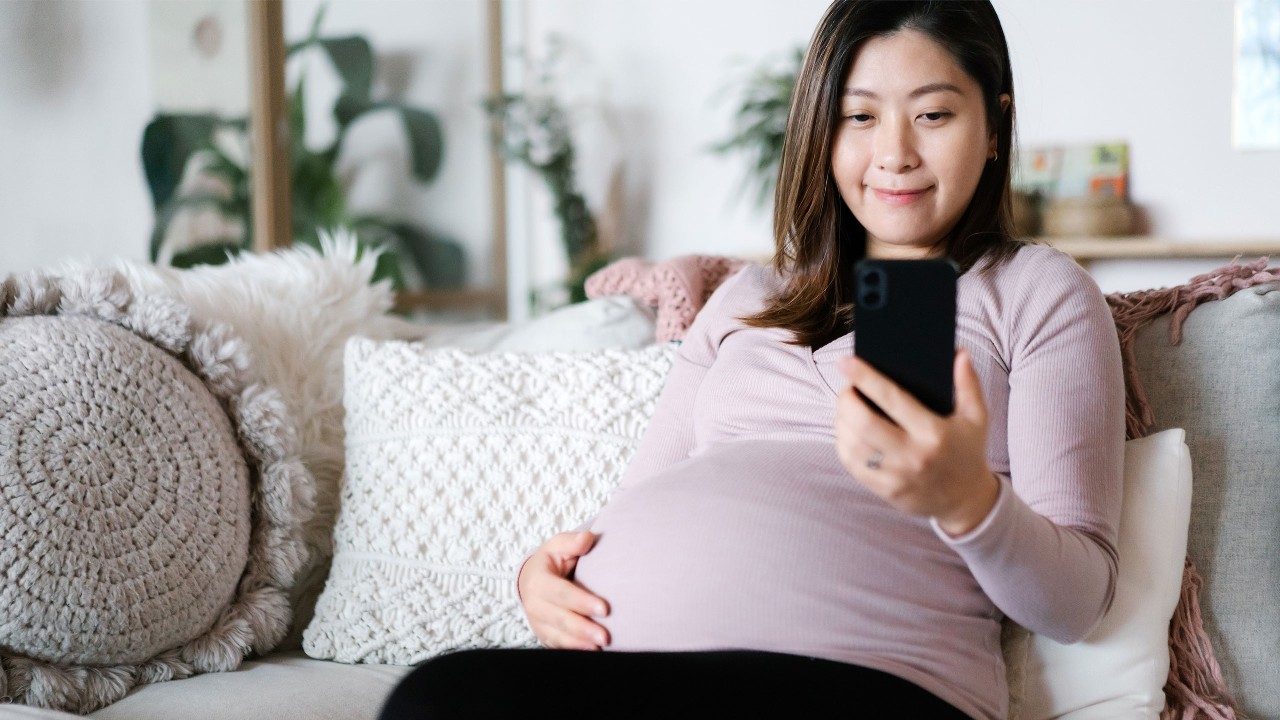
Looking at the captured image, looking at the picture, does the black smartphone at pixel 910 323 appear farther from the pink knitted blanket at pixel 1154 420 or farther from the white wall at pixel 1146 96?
the white wall at pixel 1146 96

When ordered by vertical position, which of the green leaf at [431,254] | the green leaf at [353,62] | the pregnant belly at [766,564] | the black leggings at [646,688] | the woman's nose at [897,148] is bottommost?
the black leggings at [646,688]

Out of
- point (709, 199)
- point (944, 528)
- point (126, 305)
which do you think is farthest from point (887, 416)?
point (709, 199)

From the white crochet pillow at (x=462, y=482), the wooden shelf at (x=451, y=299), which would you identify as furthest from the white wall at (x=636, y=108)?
the white crochet pillow at (x=462, y=482)

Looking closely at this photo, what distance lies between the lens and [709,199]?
349 cm

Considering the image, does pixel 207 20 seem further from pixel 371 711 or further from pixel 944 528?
pixel 944 528

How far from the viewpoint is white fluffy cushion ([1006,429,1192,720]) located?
892mm

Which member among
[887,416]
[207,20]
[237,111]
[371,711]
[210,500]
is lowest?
[371,711]

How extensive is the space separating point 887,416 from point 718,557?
0.88 ft

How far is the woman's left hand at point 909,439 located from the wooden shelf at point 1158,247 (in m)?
2.10

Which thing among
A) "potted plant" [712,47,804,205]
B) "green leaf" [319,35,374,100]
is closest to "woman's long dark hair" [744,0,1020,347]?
"potted plant" [712,47,804,205]

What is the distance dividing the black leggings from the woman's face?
0.47 meters

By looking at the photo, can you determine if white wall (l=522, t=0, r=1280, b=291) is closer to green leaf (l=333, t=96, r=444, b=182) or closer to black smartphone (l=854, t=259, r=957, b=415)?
green leaf (l=333, t=96, r=444, b=182)

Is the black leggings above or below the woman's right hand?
above

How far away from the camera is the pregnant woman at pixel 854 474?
27.6 inches
